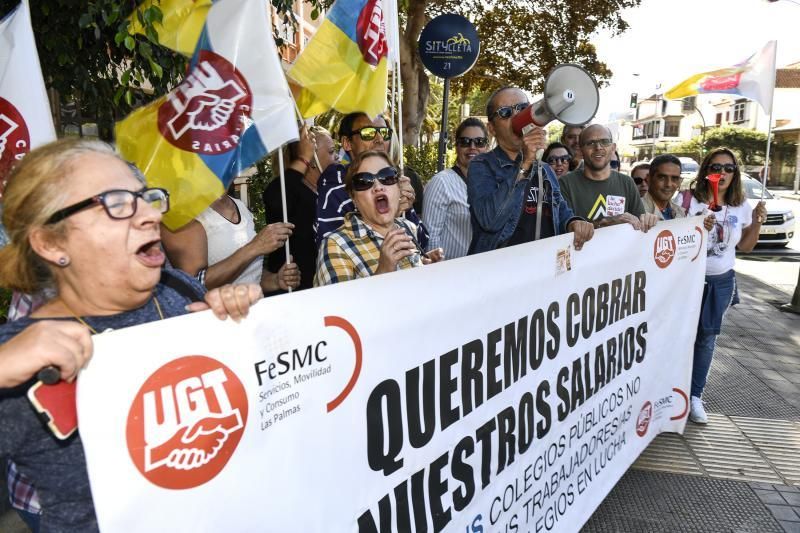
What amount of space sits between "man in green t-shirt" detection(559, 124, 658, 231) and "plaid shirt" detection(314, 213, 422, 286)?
184cm

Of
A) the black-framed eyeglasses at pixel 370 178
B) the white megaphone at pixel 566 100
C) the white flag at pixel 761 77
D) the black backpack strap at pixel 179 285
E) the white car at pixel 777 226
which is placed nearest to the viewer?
the black backpack strap at pixel 179 285

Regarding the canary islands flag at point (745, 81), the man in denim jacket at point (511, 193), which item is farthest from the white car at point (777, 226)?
the man in denim jacket at point (511, 193)

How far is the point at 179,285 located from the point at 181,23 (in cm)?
180

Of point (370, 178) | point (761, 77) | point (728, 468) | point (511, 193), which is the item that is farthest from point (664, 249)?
point (761, 77)

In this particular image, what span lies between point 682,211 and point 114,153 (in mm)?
4027

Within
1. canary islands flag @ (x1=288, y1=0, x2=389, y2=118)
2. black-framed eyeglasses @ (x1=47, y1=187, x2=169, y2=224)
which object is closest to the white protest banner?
black-framed eyeglasses @ (x1=47, y1=187, x2=169, y2=224)

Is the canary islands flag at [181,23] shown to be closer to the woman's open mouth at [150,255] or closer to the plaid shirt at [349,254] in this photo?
the plaid shirt at [349,254]

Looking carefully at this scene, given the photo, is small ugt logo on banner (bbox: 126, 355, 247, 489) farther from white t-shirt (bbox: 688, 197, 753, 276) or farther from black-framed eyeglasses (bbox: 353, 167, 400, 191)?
white t-shirt (bbox: 688, 197, 753, 276)

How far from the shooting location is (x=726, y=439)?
159 inches

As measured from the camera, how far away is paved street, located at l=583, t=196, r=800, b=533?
123 inches

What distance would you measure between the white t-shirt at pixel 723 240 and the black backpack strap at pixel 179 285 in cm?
365

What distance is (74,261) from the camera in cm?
136

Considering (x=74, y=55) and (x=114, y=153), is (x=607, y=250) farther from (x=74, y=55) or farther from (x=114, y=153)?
(x=74, y=55)

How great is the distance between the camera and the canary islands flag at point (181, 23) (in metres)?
2.89
